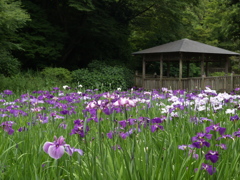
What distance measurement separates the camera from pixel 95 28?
19.0m

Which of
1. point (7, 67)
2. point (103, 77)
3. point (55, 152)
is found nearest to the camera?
point (55, 152)

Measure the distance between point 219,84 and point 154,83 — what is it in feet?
13.9

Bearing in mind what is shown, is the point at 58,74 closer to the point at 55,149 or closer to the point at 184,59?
the point at 184,59

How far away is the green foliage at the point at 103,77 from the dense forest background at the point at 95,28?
2.08 m

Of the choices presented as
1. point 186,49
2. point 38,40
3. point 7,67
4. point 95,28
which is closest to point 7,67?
point 7,67

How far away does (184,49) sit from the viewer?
1734 cm

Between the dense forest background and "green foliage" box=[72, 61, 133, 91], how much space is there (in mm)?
2078

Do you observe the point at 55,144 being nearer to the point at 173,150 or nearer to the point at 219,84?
the point at 173,150

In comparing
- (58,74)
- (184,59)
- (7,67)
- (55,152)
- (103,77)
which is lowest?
(55,152)

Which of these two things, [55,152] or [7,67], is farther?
[7,67]

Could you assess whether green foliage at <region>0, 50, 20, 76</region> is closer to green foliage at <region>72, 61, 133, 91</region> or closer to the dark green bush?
the dark green bush

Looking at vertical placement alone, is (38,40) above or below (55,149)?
above

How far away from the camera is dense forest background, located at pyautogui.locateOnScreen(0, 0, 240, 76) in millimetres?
18266

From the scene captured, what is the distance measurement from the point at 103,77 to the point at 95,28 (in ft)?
11.6
